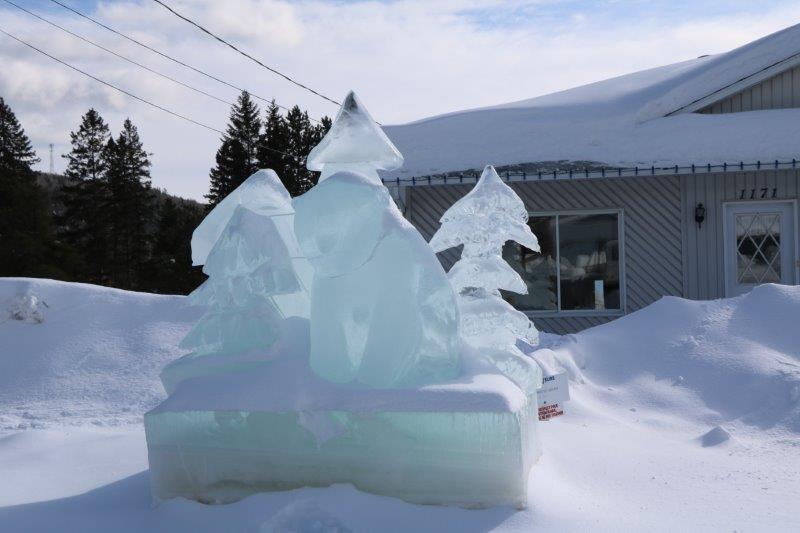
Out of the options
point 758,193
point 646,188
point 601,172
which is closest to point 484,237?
point 601,172

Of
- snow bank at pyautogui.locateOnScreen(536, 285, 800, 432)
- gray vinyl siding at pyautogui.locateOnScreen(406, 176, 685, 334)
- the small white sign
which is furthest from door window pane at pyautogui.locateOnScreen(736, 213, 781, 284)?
the small white sign

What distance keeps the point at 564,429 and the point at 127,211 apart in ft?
126

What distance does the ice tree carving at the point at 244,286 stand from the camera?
4910 millimetres

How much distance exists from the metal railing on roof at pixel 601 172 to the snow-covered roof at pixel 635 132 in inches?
3.2

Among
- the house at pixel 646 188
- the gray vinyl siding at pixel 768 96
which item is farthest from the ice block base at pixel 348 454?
the gray vinyl siding at pixel 768 96

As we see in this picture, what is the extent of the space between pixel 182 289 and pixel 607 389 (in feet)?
98.1

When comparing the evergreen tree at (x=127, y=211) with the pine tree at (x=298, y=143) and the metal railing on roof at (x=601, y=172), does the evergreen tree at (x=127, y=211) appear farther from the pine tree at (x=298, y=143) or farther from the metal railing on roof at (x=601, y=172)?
the metal railing on roof at (x=601, y=172)

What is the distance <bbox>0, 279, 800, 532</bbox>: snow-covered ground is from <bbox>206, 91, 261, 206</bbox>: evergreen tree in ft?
111

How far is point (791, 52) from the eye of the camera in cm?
1167

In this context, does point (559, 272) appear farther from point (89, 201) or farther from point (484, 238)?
point (89, 201)

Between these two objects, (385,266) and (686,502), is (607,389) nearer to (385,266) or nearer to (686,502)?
(686,502)

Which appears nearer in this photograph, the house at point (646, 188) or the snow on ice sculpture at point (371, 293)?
the snow on ice sculpture at point (371, 293)

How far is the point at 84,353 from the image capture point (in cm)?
971

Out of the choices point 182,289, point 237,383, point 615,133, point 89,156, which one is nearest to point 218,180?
point 89,156
